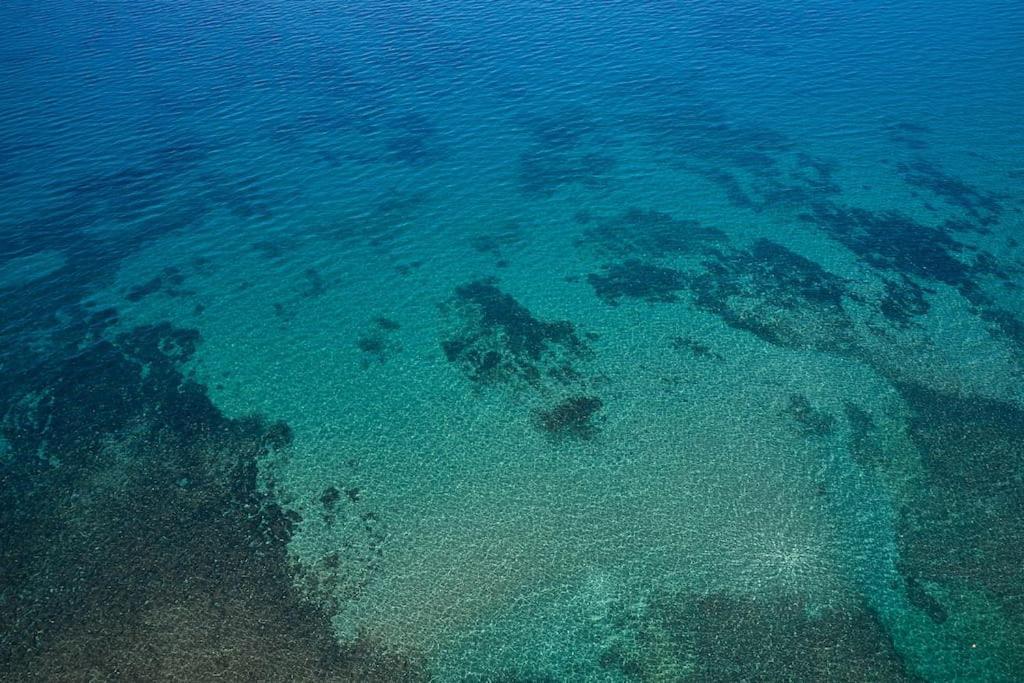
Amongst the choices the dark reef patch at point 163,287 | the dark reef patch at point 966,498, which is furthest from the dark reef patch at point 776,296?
the dark reef patch at point 163,287

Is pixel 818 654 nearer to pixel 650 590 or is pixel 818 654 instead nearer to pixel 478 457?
pixel 650 590

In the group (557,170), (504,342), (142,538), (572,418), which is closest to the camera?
(142,538)

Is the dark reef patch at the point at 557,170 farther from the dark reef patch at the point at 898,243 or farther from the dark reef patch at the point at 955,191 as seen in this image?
the dark reef patch at the point at 955,191

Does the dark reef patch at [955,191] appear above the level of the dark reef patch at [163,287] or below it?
above

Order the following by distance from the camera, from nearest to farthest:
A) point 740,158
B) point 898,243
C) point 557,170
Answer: point 898,243, point 557,170, point 740,158

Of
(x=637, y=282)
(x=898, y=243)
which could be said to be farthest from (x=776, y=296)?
(x=898, y=243)

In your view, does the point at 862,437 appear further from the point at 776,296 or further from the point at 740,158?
the point at 740,158

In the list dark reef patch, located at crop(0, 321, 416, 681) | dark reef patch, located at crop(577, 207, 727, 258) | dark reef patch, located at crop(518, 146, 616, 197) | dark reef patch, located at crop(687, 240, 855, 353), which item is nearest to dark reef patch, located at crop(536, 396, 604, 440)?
dark reef patch, located at crop(687, 240, 855, 353)

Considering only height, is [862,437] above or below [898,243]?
below
